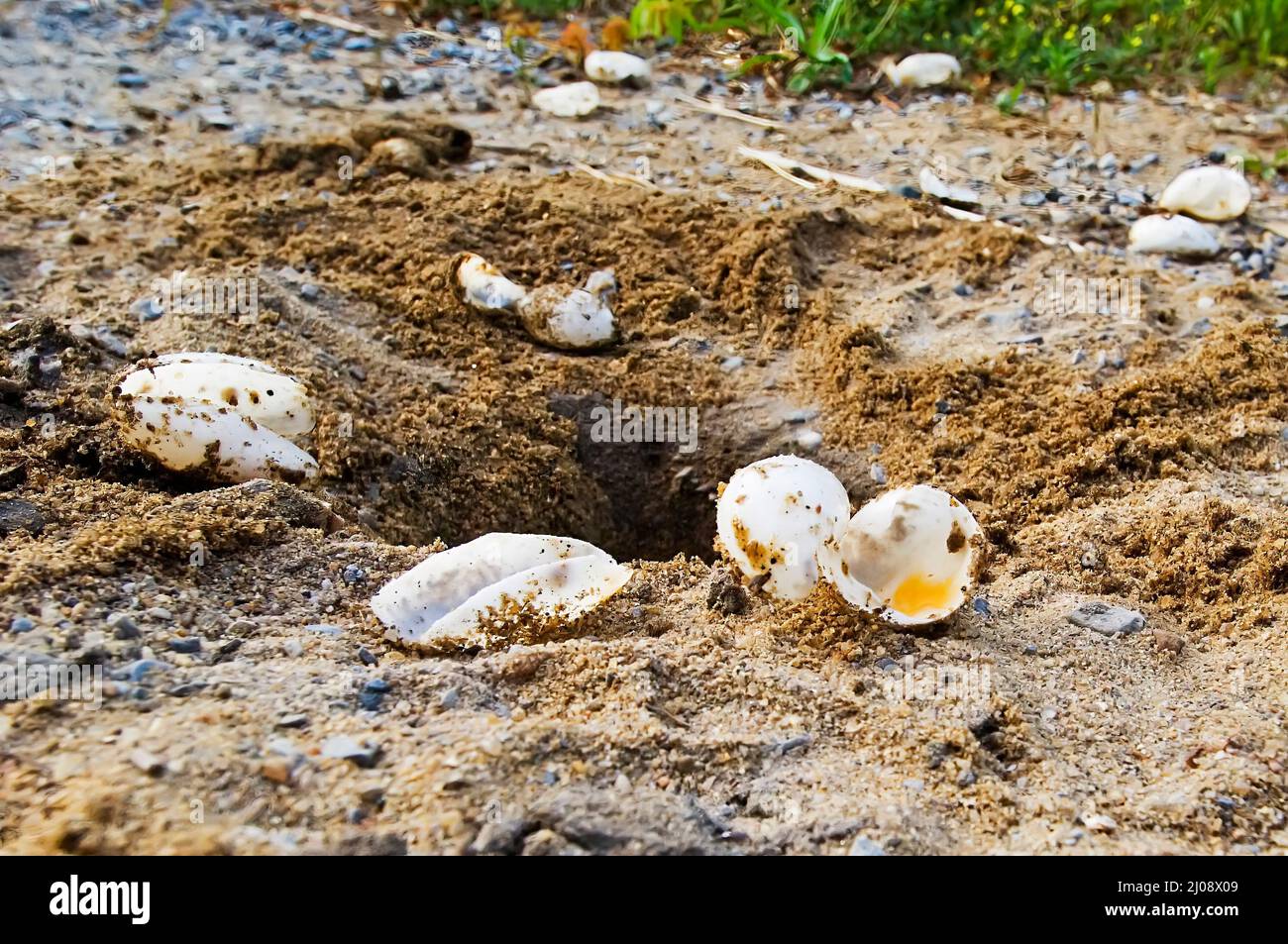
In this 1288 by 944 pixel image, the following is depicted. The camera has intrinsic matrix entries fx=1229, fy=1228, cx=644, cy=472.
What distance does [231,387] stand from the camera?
9.21ft

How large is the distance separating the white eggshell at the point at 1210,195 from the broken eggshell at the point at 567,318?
2256 millimetres

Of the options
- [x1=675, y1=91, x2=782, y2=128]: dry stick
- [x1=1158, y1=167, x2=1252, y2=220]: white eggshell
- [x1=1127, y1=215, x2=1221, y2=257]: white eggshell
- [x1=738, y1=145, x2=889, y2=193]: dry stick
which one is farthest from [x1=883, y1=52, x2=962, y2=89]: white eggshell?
[x1=1127, y1=215, x2=1221, y2=257]: white eggshell

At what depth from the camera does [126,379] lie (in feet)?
9.15

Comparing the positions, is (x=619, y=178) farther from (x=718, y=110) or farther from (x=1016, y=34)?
(x=1016, y=34)

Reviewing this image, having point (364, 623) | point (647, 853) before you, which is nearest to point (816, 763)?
point (647, 853)

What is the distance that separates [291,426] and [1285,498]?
237 cm

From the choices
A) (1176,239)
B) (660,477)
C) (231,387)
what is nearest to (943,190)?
(1176,239)

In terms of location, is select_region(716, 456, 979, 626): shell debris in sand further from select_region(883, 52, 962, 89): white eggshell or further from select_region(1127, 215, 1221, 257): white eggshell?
select_region(883, 52, 962, 89): white eggshell

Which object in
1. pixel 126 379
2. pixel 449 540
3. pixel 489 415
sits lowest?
pixel 449 540

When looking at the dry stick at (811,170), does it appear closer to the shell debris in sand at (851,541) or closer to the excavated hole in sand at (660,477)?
the excavated hole in sand at (660,477)

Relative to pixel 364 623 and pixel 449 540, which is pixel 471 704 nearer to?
pixel 364 623

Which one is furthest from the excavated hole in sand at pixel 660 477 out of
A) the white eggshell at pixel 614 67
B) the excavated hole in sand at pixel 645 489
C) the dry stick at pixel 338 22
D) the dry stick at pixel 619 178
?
the dry stick at pixel 338 22

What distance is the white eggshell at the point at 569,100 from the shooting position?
514cm

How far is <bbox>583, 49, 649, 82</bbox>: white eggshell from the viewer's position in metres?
5.42
